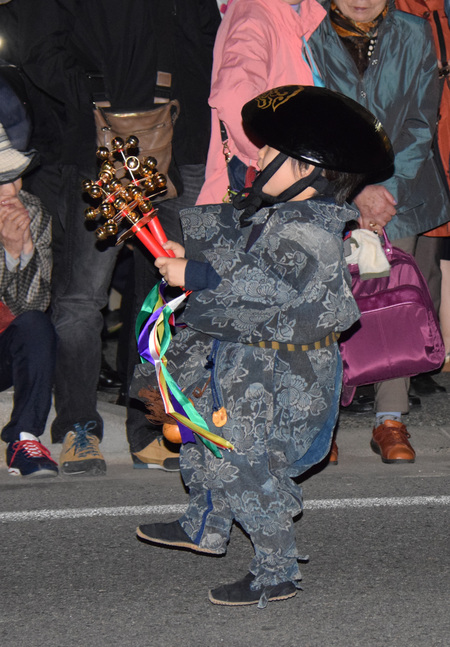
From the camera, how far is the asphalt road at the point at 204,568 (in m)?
3.03

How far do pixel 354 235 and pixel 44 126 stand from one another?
162cm

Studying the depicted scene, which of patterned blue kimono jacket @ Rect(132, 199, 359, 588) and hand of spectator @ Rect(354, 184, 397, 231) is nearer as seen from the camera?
patterned blue kimono jacket @ Rect(132, 199, 359, 588)

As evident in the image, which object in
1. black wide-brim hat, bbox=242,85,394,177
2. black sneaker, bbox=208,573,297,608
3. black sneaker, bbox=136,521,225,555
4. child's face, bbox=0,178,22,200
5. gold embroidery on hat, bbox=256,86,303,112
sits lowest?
black sneaker, bbox=208,573,297,608

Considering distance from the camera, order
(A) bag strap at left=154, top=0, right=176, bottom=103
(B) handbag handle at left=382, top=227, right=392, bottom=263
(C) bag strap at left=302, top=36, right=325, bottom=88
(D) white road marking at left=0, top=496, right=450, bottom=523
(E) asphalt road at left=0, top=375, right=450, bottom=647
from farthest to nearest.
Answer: (B) handbag handle at left=382, top=227, right=392, bottom=263, (C) bag strap at left=302, top=36, right=325, bottom=88, (A) bag strap at left=154, top=0, right=176, bottom=103, (D) white road marking at left=0, top=496, right=450, bottom=523, (E) asphalt road at left=0, top=375, right=450, bottom=647

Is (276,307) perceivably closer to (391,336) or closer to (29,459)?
(391,336)

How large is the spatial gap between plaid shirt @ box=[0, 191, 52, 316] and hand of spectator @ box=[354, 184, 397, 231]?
143 cm

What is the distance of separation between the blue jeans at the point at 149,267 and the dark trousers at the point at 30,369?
38cm

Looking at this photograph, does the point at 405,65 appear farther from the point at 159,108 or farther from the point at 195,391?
the point at 195,391

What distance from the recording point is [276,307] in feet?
10.4

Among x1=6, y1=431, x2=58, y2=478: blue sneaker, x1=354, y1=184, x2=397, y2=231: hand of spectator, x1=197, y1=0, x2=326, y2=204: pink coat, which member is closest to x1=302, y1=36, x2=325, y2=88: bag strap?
x1=197, y1=0, x2=326, y2=204: pink coat

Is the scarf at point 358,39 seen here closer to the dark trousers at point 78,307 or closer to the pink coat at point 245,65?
the pink coat at point 245,65

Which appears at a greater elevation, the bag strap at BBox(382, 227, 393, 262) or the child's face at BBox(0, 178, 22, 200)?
the child's face at BBox(0, 178, 22, 200)

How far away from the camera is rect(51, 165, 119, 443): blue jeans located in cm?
439

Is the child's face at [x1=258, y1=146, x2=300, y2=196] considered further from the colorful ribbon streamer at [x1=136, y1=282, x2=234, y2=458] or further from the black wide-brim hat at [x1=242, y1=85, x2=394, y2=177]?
the colorful ribbon streamer at [x1=136, y1=282, x2=234, y2=458]
